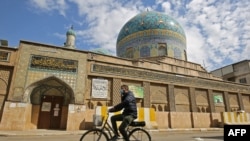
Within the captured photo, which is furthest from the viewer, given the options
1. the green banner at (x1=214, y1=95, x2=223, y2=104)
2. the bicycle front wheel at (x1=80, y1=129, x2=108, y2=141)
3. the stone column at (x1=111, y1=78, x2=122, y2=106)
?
the green banner at (x1=214, y1=95, x2=223, y2=104)

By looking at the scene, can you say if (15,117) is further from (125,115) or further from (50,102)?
(125,115)

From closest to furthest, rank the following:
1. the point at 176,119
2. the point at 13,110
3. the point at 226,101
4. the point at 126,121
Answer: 1. the point at 126,121
2. the point at 13,110
3. the point at 176,119
4. the point at 226,101

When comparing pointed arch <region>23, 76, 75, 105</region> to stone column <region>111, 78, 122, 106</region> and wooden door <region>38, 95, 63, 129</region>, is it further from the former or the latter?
stone column <region>111, 78, 122, 106</region>

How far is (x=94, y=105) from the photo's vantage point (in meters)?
12.5

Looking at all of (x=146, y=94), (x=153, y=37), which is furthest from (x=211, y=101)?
(x=153, y=37)

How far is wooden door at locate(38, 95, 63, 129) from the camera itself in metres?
11.7

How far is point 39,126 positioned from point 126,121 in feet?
30.0

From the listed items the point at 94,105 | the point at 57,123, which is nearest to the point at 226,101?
the point at 94,105

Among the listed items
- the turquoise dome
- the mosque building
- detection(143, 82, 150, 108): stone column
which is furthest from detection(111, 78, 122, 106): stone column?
the turquoise dome

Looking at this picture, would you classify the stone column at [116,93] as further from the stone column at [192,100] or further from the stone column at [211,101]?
the stone column at [211,101]

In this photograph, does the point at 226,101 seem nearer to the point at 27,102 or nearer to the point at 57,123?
the point at 57,123

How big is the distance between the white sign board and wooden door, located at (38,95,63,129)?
89.2 inches

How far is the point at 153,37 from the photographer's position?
2191 cm

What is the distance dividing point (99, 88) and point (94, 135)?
339 inches
